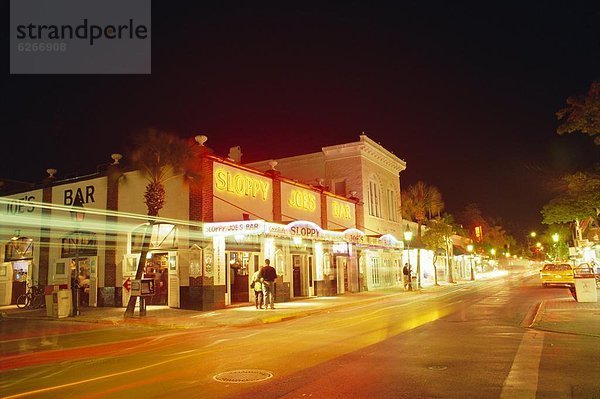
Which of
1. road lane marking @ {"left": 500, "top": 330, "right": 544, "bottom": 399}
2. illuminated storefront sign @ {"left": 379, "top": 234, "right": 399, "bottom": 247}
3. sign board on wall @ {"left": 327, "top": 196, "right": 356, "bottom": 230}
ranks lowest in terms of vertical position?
road lane marking @ {"left": 500, "top": 330, "right": 544, "bottom": 399}

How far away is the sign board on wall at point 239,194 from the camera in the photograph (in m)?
23.1

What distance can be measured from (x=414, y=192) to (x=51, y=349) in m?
33.2

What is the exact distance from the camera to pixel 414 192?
4122 centimetres

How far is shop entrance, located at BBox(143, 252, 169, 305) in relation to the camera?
2298cm

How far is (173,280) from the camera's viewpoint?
22.4 m

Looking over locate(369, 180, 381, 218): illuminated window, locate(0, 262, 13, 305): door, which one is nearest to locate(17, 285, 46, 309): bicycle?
locate(0, 262, 13, 305): door

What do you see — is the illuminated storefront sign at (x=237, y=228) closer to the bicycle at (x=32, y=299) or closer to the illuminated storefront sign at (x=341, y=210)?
the bicycle at (x=32, y=299)

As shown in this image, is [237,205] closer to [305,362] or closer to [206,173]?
[206,173]

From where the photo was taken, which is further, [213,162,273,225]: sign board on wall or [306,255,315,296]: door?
[306,255,315,296]: door

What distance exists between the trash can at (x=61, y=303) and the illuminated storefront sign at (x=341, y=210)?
1766 centimetres

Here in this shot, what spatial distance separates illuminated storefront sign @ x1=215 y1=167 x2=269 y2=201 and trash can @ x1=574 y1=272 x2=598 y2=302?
48.9 feet

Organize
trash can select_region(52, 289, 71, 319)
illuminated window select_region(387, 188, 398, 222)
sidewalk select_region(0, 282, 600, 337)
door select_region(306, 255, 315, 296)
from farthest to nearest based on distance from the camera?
1. illuminated window select_region(387, 188, 398, 222)
2. door select_region(306, 255, 315, 296)
3. trash can select_region(52, 289, 71, 319)
4. sidewalk select_region(0, 282, 600, 337)

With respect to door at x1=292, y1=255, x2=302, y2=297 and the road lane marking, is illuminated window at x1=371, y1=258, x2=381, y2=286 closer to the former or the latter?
door at x1=292, y1=255, x2=302, y2=297

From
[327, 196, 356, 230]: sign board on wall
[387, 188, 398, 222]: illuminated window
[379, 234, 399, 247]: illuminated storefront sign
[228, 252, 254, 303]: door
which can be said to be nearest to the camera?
[228, 252, 254, 303]: door
